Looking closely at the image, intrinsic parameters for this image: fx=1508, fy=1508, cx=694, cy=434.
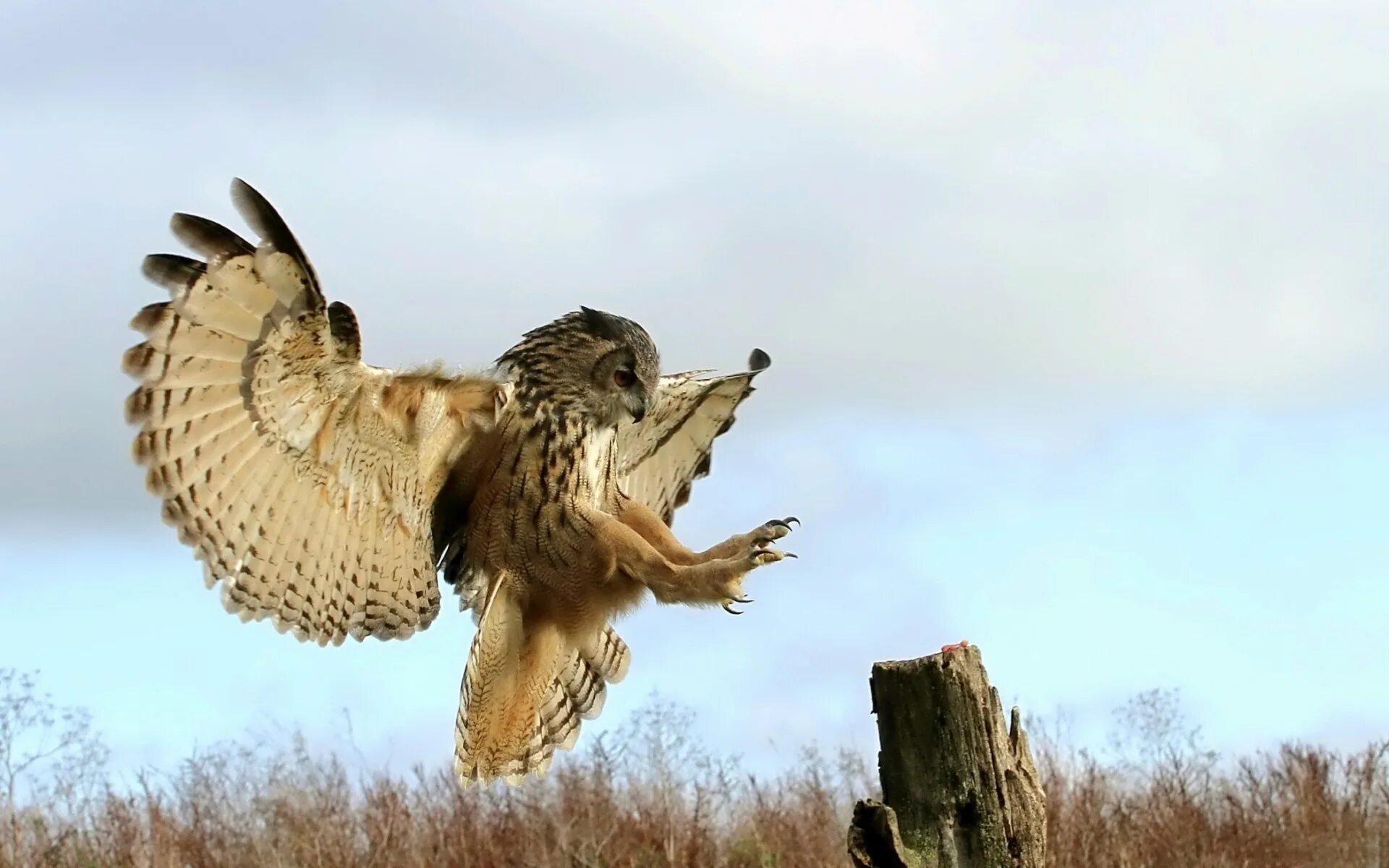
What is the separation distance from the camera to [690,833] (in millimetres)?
10547

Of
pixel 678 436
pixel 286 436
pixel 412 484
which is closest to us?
pixel 286 436

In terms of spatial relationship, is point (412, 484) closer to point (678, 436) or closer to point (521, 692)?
point (521, 692)

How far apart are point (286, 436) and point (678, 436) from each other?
6.32ft

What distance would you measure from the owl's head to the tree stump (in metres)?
1.64

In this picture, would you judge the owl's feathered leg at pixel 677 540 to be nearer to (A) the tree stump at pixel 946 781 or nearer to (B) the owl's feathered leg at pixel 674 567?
(B) the owl's feathered leg at pixel 674 567

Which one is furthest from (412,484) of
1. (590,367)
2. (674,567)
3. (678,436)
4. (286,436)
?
(678,436)

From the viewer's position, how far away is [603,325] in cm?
491

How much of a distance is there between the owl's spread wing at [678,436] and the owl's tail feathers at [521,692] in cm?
69

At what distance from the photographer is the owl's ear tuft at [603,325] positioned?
4891mm

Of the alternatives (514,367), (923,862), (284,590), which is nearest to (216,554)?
(284,590)

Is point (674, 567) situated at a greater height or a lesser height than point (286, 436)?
lesser

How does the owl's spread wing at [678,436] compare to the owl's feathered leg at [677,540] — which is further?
the owl's spread wing at [678,436]

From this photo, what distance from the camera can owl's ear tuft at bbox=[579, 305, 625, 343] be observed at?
16.0 ft

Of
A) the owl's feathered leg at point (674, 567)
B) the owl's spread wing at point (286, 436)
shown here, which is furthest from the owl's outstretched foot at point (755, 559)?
the owl's spread wing at point (286, 436)
